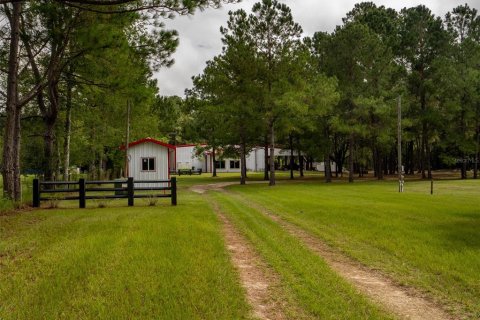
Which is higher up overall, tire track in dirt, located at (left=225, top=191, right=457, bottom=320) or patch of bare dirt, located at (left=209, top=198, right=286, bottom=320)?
patch of bare dirt, located at (left=209, top=198, right=286, bottom=320)

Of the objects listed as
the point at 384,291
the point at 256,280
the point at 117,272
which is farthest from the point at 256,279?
the point at 117,272

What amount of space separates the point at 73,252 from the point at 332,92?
27.8 metres

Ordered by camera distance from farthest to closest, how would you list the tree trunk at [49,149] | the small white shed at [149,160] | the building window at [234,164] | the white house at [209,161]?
the building window at [234,164] < the white house at [209,161] < the small white shed at [149,160] < the tree trunk at [49,149]

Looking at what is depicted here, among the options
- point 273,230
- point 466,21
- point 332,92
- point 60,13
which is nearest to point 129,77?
point 60,13

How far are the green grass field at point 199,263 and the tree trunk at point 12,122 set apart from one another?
233cm

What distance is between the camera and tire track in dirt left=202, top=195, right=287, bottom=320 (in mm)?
4973

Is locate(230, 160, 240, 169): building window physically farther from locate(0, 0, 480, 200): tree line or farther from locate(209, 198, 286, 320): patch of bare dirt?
locate(209, 198, 286, 320): patch of bare dirt

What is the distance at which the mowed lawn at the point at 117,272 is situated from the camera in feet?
16.1

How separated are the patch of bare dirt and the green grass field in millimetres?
146

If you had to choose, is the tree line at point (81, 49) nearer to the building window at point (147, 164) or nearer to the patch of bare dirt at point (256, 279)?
the patch of bare dirt at point (256, 279)

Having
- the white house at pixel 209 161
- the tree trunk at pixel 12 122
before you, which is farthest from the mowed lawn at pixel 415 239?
the white house at pixel 209 161

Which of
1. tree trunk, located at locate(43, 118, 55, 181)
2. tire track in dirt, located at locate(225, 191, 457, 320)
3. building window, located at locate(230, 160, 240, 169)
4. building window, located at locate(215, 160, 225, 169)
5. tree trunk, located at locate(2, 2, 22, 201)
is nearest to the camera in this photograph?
tire track in dirt, located at locate(225, 191, 457, 320)

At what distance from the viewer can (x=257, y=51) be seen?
31516 mm

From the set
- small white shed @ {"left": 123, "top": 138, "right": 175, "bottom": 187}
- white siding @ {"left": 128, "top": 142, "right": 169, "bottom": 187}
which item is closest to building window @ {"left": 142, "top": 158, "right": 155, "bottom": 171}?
small white shed @ {"left": 123, "top": 138, "right": 175, "bottom": 187}
